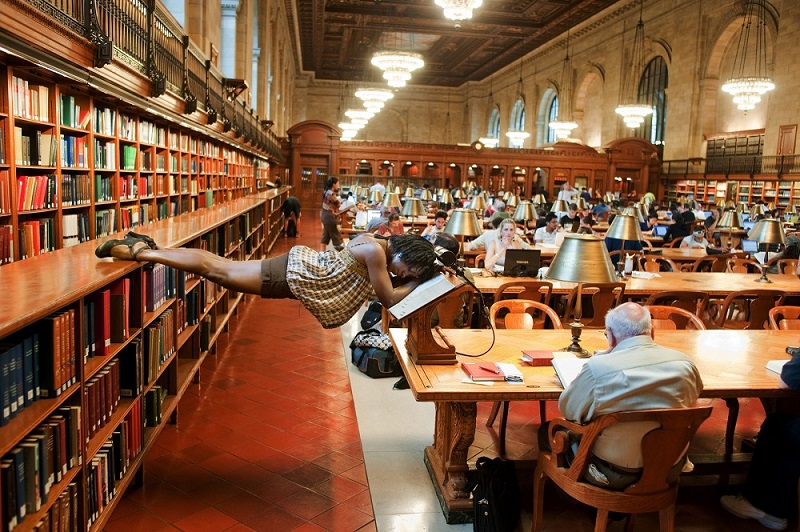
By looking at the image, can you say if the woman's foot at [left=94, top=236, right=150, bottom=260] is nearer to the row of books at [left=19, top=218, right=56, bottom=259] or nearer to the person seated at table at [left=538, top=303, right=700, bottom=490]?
the row of books at [left=19, top=218, right=56, bottom=259]

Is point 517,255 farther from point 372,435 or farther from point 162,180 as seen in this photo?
point 162,180

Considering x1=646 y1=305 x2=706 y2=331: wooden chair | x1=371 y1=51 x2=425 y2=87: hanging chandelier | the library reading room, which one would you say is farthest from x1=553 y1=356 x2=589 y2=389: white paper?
x1=371 y1=51 x2=425 y2=87: hanging chandelier

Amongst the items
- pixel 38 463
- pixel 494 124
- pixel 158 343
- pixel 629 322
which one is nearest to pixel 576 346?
pixel 629 322

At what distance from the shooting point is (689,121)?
67.0ft

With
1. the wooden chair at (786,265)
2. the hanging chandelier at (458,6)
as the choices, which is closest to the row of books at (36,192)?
the wooden chair at (786,265)

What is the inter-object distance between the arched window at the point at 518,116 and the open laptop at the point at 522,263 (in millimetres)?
28483

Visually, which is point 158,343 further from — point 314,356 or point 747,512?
point 747,512

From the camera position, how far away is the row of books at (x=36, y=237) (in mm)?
4094

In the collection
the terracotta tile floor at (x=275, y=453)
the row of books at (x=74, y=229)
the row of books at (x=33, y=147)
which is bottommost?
the terracotta tile floor at (x=275, y=453)

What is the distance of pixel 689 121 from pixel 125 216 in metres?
18.7

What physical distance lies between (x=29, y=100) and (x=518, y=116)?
3152cm

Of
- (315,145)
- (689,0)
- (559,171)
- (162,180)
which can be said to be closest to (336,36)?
(315,145)

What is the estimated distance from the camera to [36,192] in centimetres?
424

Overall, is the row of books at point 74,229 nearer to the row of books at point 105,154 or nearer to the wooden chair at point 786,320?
the row of books at point 105,154
